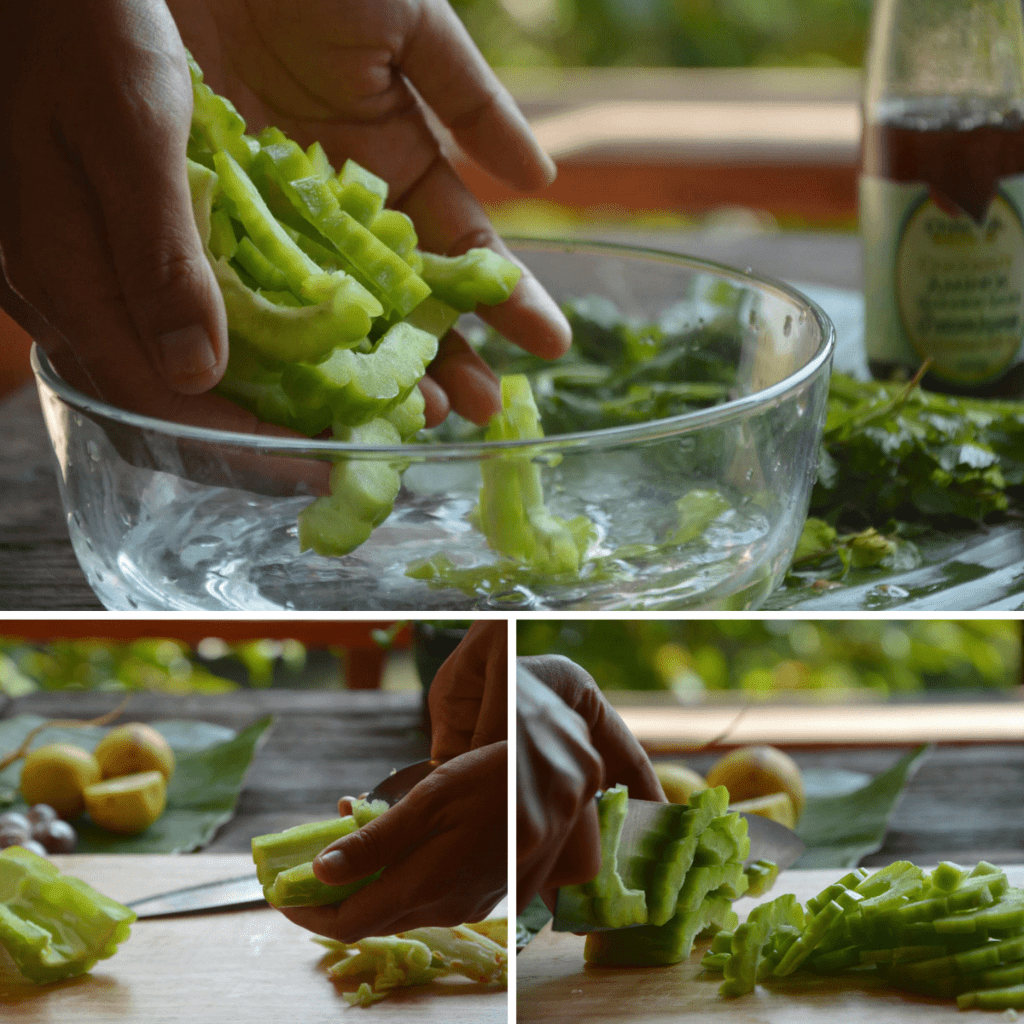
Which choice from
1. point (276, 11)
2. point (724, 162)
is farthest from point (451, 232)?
point (724, 162)

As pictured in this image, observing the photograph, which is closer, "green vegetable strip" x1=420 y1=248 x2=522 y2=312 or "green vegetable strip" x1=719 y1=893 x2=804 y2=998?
"green vegetable strip" x1=719 y1=893 x2=804 y2=998

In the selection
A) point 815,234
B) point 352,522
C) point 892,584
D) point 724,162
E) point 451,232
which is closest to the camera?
point 352,522

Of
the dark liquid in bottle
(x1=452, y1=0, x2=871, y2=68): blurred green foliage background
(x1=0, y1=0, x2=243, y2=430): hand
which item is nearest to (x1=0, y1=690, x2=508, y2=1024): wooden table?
(x1=0, y1=0, x2=243, y2=430): hand

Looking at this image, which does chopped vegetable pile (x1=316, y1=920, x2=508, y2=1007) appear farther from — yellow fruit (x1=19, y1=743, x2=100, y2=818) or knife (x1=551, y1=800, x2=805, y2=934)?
yellow fruit (x1=19, y1=743, x2=100, y2=818)

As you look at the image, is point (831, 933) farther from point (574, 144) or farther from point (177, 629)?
point (574, 144)

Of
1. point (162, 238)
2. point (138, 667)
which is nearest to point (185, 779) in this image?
point (162, 238)

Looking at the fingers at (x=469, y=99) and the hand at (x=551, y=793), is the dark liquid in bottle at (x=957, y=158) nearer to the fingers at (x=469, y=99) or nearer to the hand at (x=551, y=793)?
the fingers at (x=469, y=99)

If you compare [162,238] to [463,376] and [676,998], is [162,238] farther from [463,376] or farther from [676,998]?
[676,998]
